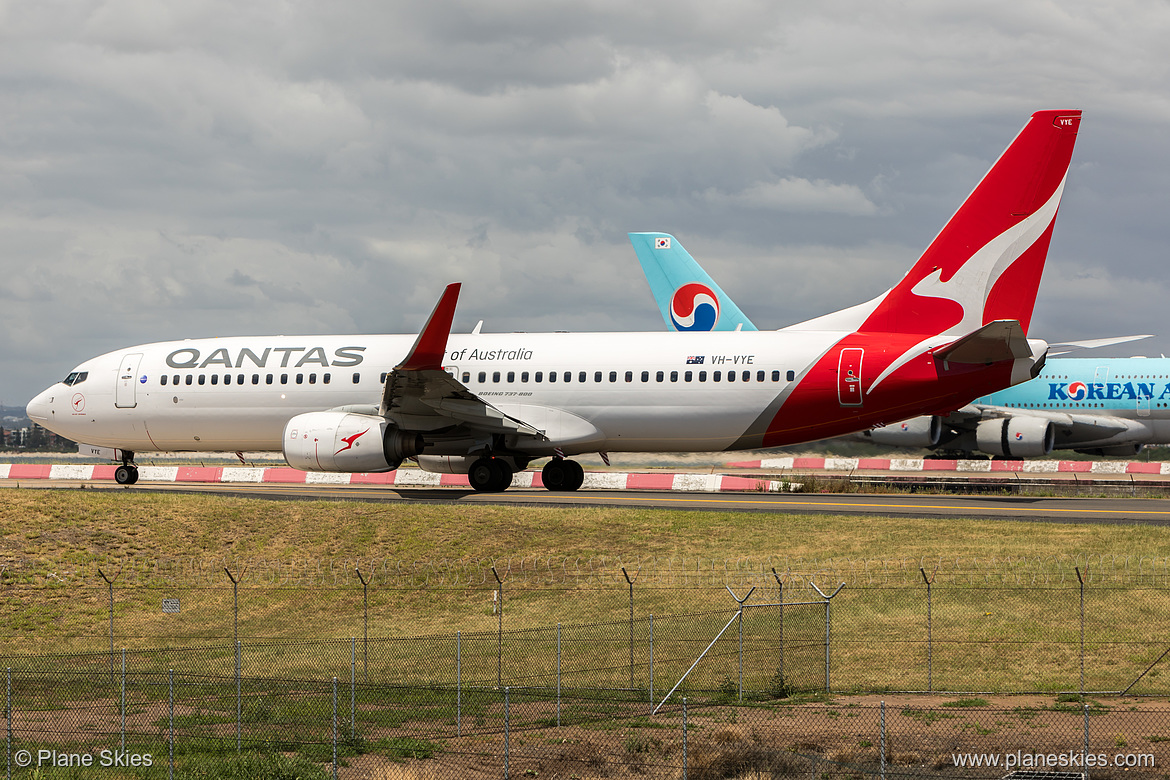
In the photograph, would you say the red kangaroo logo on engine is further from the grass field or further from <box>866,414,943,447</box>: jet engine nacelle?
<box>866,414,943,447</box>: jet engine nacelle

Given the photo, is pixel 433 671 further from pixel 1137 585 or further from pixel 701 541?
pixel 1137 585

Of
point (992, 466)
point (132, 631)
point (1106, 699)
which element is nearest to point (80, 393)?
point (132, 631)

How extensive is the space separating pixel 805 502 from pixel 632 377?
5.55 metres

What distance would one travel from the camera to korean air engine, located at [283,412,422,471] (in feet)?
97.7

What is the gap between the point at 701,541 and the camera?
25.1 meters

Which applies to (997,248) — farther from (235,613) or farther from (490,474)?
(235,613)

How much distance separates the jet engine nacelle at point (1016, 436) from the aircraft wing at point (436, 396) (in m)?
22.4

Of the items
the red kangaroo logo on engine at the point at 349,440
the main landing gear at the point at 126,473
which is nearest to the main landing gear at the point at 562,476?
the red kangaroo logo on engine at the point at 349,440

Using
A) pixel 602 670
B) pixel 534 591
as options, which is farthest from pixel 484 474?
pixel 602 670

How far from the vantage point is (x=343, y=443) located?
29.7 metres

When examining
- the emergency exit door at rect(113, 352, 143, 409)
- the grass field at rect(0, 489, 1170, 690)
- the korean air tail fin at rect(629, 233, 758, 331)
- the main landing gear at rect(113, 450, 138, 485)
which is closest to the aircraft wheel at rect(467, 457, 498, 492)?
the grass field at rect(0, 489, 1170, 690)

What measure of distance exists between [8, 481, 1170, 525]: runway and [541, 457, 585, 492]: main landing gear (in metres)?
0.45

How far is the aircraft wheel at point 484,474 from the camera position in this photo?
32031 millimetres

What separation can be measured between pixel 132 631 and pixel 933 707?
14245mm
